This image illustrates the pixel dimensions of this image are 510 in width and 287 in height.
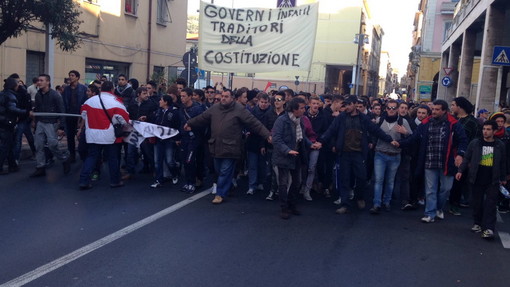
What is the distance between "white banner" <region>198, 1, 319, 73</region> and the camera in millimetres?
11516

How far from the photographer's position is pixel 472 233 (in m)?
7.38

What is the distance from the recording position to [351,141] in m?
8.22

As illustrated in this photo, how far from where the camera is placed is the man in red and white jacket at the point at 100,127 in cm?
889

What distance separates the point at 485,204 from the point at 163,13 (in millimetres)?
21774

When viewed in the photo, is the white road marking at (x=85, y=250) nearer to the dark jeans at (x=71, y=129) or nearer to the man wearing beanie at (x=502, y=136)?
the dark jeans at (x=71, y=129)

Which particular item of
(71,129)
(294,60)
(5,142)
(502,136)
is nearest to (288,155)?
(502,136)

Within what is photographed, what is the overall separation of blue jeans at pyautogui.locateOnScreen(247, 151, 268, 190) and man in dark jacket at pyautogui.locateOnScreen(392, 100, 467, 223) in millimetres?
2830

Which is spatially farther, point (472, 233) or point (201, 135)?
point (201, 135)

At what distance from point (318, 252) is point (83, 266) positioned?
8.47 ft

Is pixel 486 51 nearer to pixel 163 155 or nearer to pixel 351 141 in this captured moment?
pixel 351 141

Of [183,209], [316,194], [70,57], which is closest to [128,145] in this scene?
[183,209]

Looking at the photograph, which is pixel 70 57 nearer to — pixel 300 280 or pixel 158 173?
pixel 158 173

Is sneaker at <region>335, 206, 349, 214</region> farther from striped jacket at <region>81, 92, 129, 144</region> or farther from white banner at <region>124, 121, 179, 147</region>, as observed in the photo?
striped jacket at <region>81, 92, 129, 144</region>

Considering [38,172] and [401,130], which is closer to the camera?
[401,130]
